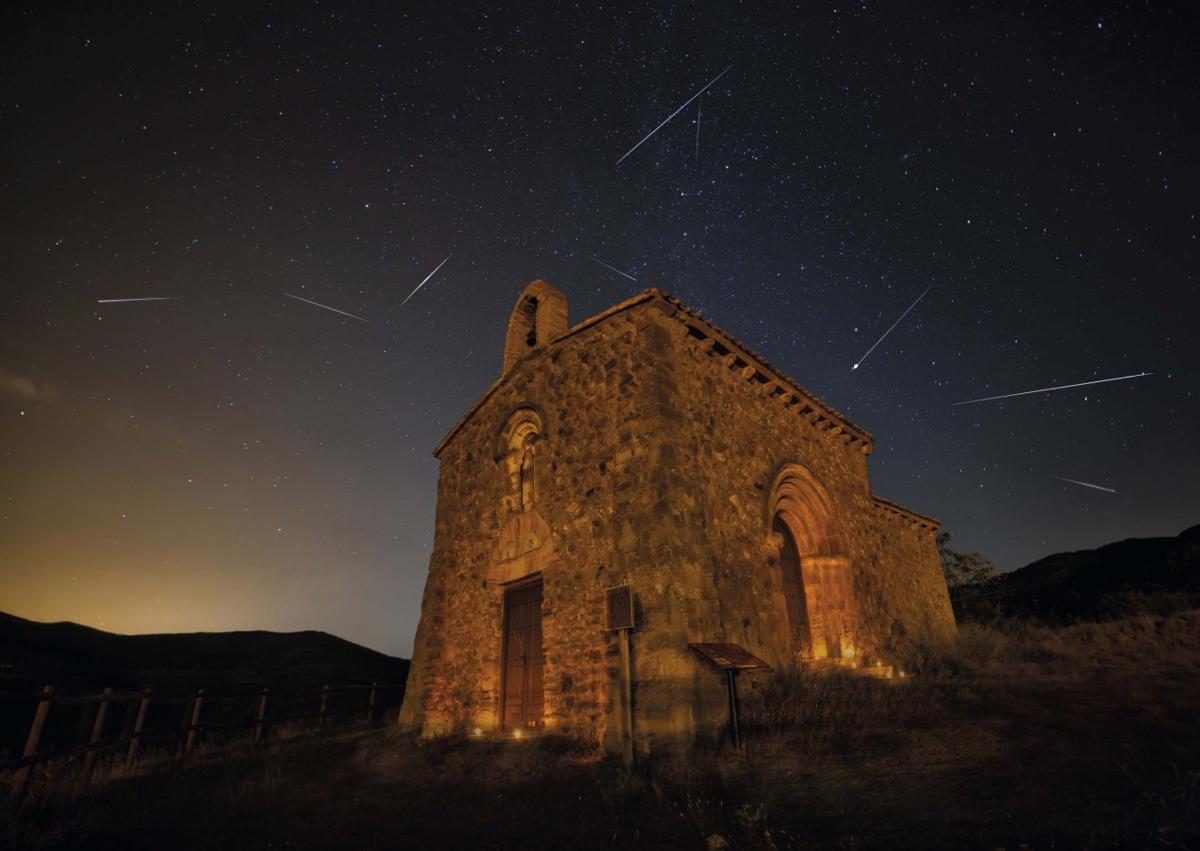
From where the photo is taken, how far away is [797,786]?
5.45 m

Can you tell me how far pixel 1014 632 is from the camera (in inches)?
554

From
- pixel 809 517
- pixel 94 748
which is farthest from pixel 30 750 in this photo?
pixel 809 517

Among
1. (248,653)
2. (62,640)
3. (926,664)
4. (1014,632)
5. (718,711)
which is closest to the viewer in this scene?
(718,711)

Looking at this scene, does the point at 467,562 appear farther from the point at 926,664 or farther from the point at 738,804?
the point at 926,664

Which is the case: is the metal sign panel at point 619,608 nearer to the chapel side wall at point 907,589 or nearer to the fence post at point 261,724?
the chapel side wall at point 907,589

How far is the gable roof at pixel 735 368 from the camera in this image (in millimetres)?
9539

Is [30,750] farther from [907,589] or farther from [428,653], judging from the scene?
[907,589]

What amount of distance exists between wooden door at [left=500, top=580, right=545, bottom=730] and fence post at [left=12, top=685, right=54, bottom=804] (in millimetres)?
5795

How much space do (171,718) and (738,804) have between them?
21.5 m

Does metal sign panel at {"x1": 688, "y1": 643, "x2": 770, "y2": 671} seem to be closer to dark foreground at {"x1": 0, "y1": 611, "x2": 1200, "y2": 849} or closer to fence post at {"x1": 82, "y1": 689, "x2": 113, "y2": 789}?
dark foreground at {"x1": 0, "y1": 611, "x2": 1200, "y2": 849}

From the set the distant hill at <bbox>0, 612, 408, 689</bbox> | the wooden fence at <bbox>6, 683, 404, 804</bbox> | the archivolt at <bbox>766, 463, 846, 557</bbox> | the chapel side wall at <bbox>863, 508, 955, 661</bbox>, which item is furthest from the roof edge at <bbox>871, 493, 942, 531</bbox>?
the distant hill at <bbox>0, 612, 408, 689</bbox>

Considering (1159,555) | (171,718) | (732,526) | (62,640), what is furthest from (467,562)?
(1159,555)

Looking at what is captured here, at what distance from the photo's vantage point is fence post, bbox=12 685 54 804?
5.93 meters

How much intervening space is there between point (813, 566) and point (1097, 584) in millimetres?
30111
